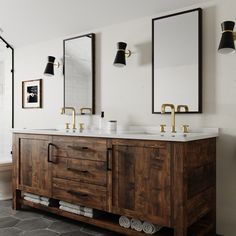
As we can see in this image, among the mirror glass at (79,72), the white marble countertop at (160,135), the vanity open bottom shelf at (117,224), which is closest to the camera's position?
the white marble countertop at (160,135)

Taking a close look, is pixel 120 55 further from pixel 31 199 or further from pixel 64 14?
pixel 31 199

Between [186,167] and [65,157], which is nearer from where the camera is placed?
[186,167]

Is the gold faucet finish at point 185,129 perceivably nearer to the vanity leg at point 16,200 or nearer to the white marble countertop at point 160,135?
the white marble countertop at point 160,135

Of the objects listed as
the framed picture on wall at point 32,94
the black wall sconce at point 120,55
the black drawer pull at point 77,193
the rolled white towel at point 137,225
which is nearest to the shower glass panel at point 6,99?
the framed picture on wall at point 32,94

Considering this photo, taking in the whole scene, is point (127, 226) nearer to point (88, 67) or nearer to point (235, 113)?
point (235, 113)

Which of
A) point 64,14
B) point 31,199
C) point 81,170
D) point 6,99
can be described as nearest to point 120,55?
point 64,14

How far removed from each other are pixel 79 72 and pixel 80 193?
4.65 ft

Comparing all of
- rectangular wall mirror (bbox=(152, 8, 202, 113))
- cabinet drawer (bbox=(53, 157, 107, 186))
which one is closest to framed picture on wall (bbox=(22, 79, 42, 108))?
cabinet drawer (bbox=(53, 157, 107, 186))

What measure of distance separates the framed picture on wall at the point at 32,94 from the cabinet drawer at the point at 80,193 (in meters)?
1.38

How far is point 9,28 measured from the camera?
144 inches

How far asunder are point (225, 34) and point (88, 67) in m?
1.54

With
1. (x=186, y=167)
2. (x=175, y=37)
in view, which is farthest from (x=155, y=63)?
(x=186, y=167)

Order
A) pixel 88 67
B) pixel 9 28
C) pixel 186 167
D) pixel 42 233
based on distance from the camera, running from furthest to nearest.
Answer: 1. pixel 9 28
2. pixel 88 67
3. pixel 42 233
4. pixel 186 167

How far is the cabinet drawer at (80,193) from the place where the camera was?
233cm
